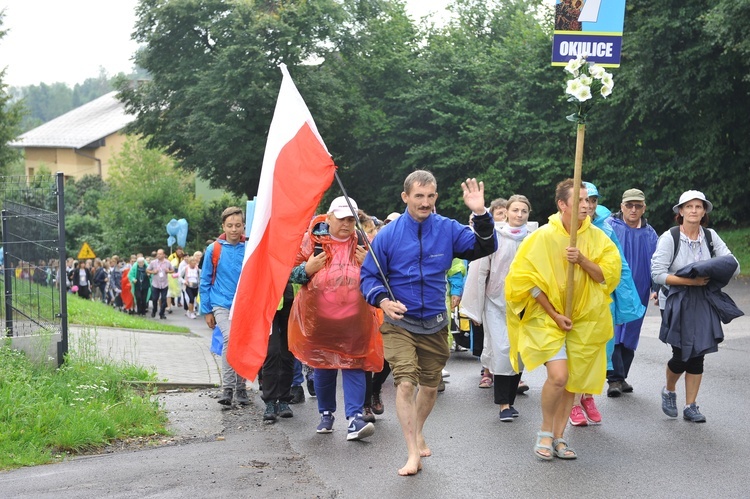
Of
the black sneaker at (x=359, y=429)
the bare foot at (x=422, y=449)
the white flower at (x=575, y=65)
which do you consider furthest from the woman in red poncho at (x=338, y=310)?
the white flower at (x=575, y=65)

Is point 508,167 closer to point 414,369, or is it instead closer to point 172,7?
point 172,7

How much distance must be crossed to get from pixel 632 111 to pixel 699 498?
75.7 ft

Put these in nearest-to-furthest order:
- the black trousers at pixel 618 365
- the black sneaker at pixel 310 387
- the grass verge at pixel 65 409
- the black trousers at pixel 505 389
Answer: the grass verge at pixel 65 409 < the black trousers at pixel 505 389 < the black trousers at pixel 618 365 < the black sneaker at pixel 310 387

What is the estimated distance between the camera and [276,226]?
746 centimetres

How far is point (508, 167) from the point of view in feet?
113

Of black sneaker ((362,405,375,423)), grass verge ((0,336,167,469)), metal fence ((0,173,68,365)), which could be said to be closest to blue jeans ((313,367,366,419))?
black sneaker ((362,405,375,423))

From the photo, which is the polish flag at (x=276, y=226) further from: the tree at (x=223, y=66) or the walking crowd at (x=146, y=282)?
the tree at (x=223, y=66)

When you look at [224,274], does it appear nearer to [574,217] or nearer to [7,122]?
[574,217]

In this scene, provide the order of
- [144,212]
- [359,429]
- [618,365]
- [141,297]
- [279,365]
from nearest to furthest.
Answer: [359,429] < [279,365] < [618,365] < [141,297] < [144,212]

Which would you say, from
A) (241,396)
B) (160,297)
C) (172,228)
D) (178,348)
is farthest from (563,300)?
(172,228)

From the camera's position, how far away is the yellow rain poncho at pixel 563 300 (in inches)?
267

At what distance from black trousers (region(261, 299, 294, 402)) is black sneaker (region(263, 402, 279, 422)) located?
5 cm

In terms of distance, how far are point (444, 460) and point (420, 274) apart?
1.32 metres

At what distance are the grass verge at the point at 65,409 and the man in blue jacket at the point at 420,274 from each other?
8.73ft
